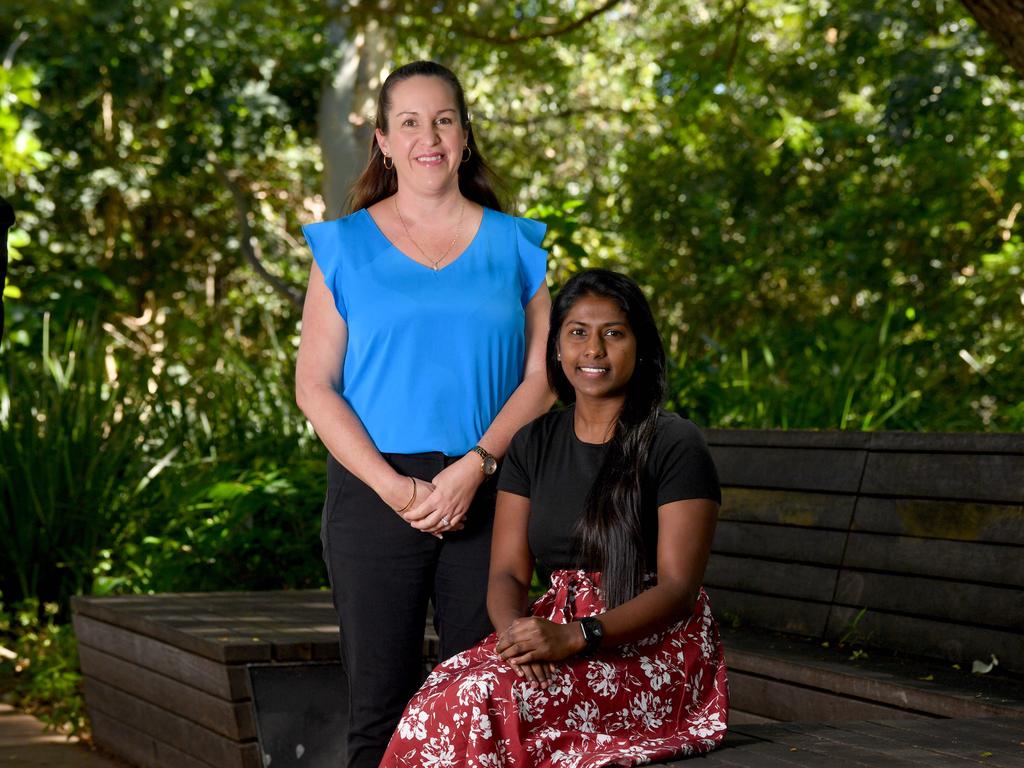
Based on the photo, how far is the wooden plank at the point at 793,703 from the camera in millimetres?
3885

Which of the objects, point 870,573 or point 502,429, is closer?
point 502,429

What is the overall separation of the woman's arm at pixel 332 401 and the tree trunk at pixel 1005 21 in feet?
10.1

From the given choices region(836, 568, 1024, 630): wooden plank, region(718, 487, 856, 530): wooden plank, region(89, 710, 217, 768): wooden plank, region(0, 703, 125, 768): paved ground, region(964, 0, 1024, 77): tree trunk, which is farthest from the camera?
region(0, 703, 125, 768): paved ground

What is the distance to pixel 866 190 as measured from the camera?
1557cm

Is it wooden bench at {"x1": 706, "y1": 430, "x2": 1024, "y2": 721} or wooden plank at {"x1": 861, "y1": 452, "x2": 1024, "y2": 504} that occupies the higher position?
wooden plank at {"x1": 861, "y1": 452, "x2": 1024, "y2": 504}

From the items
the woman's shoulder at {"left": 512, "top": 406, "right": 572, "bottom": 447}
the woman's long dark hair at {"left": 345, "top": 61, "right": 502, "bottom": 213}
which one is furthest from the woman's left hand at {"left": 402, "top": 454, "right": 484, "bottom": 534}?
the woman's long dark hair at {"left": 345, "top": 61, "right": 502, "bottom": 213}

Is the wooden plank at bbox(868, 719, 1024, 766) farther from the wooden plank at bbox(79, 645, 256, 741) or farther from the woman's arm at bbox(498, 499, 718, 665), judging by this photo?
the wooden plank at bbox(79, 645, 256, 741)

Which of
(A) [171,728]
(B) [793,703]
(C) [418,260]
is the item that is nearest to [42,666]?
(A) [171,728]

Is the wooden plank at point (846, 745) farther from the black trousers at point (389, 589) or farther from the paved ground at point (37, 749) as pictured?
the paved ground at point (37, 749)

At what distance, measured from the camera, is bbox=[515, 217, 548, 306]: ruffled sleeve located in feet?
9.91

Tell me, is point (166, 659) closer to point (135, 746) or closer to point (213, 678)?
point (213, 678)

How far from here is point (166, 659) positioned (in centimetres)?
463

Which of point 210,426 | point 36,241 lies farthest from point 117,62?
point 210,426

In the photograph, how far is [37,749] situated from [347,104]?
437 inches
